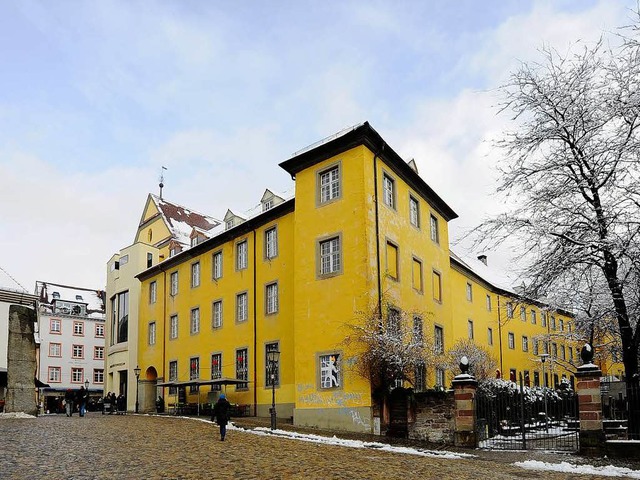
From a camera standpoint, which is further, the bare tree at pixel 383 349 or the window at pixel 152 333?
the window at pixel 152 333

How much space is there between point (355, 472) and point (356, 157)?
48.8 ft

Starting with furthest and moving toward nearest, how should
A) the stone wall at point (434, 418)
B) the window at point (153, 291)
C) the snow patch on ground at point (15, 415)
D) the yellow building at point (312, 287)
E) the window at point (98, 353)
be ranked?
the window at point (98, 353) < the window at point (153, 291) < the snow patch on ground at point (15, 415) < the yellow building at point (312, 287) < the stone wall at point (434, 418)

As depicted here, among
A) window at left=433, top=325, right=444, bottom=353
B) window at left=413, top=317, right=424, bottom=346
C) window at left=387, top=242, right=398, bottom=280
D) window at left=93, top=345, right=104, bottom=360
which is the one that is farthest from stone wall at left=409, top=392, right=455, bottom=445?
window at left=93, top=345, right=104, bottom=360

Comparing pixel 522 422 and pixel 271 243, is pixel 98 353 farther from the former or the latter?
pixel 522 422

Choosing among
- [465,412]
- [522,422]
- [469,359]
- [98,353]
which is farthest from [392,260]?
[98,353]

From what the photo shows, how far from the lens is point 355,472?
12.2 meters

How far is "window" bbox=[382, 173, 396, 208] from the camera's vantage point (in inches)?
1035

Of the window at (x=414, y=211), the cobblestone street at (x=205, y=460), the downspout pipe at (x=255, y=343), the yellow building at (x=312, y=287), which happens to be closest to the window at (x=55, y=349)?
the yellow building at (x=312, y=287)

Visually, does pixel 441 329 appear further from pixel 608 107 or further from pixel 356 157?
pixel 608 107

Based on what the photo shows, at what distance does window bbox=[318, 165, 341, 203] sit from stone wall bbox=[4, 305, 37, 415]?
43.4ft

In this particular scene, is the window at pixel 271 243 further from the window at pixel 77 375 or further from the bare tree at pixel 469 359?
the window at pixel 77 375

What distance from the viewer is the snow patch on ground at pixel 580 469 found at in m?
13.0

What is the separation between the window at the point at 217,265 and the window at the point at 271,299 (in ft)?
15.9

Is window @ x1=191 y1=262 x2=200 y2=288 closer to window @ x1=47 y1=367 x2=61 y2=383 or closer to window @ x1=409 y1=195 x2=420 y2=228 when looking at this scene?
window @ x1=409 y1=195 x2=420 y2=228
